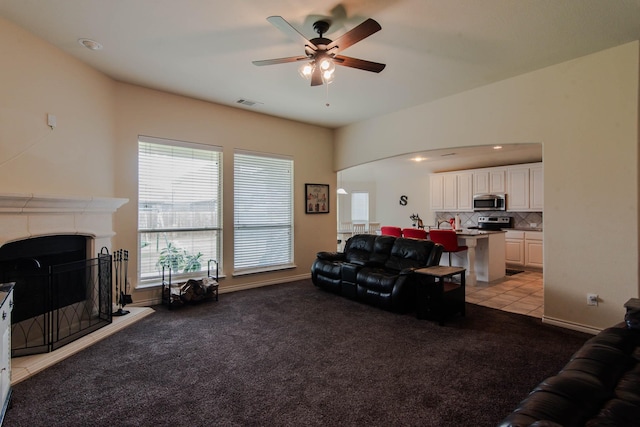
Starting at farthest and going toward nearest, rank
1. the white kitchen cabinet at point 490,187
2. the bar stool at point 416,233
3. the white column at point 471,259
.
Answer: the white kitchen cabinet at point 490,187, the bar stool at point 416,233, the white column at point 471,259

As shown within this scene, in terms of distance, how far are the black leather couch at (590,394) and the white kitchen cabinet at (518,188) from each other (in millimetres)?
5695

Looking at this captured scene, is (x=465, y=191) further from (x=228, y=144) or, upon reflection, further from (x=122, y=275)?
(x=122, y=275)

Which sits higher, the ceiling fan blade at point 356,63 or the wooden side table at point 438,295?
the ceiling fan blade at point 356,63

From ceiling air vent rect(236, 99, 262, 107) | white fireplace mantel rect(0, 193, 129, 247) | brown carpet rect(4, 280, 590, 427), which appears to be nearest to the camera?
brown carpet rect(4, 280, 590, 427)

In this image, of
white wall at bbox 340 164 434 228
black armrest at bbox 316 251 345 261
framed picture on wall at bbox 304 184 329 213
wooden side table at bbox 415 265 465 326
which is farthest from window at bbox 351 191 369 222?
wooden side table at bbox 415 265 465 326

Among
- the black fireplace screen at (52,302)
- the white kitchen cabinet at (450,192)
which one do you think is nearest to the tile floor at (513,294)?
the white kitchen cabinet at (450,192)

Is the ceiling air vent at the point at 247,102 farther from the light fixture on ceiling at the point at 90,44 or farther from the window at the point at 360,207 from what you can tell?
the window at the point at 360,207

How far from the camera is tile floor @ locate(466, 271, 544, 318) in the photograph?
4.23m

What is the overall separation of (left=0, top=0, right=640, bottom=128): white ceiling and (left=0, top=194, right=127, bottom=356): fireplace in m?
1.57

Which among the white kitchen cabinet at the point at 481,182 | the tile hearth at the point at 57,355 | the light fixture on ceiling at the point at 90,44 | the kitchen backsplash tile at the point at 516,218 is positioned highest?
the light fixture on ceiling at the point at 90,44

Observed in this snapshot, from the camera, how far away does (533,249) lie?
6.68m

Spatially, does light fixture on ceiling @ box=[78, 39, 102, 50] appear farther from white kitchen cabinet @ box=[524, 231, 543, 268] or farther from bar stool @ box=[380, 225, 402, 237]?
white kitchen cabinet @ box=[524, 231, 543, 268]

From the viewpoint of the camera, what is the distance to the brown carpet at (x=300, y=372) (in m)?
2.05

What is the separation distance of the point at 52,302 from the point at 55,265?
14.1 inches
